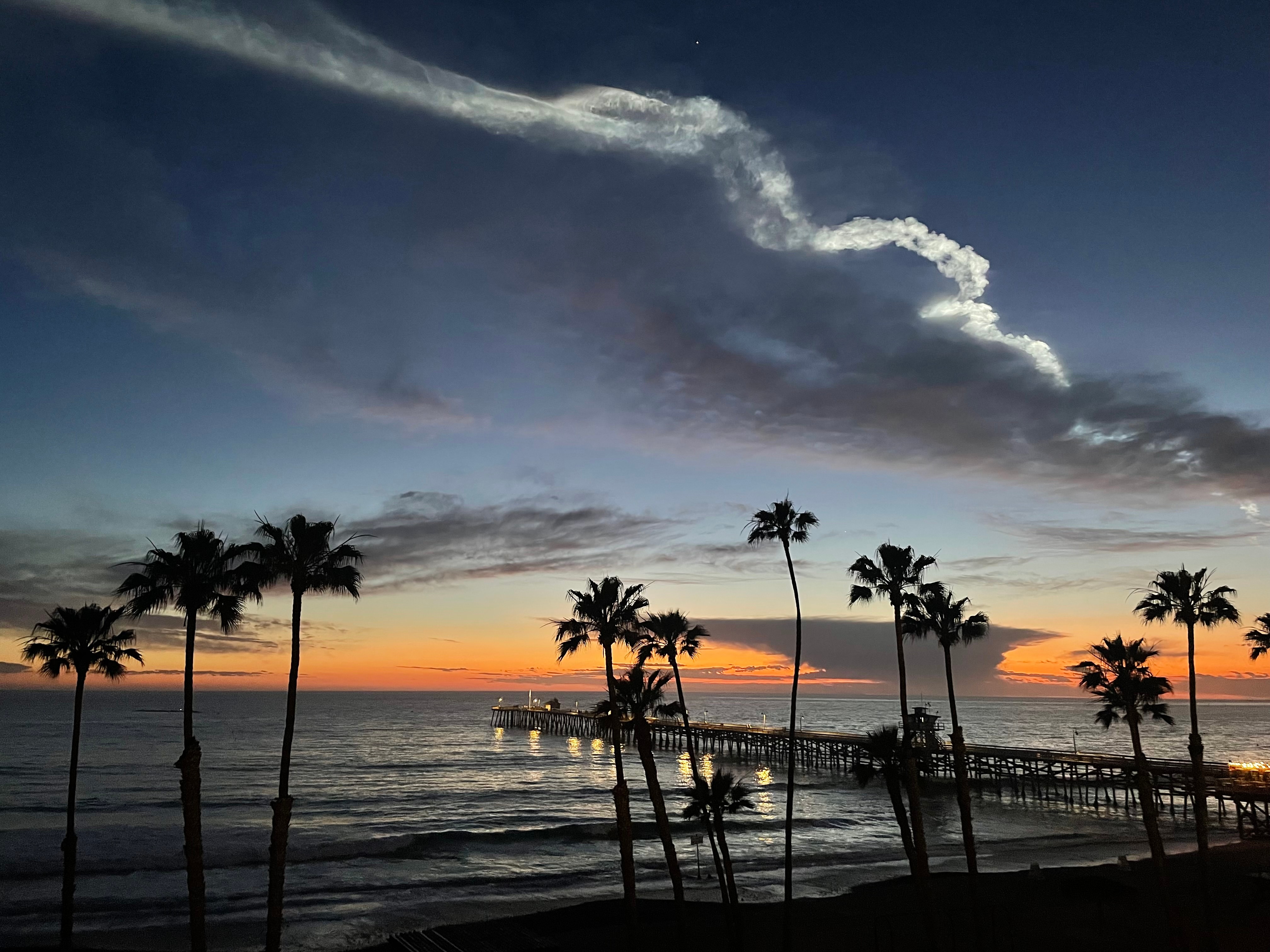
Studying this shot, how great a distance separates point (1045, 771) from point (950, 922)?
59449 mm

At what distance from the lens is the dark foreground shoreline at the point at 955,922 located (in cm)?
2575

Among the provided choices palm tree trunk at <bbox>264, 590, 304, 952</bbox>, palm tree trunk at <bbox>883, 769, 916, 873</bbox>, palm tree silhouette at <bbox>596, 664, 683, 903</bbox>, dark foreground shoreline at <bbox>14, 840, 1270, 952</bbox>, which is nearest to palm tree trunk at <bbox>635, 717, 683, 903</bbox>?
palm tree silhouette at <bbox>596, 664, 683, 903</bbox>

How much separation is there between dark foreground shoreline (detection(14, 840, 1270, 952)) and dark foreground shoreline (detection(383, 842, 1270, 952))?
7 centimetres

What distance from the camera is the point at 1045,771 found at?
76188 mm

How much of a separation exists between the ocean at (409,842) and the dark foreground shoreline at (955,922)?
4.39m

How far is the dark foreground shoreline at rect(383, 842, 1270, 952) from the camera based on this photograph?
2575 centimetres

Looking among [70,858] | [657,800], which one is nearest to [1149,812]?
[657,800]

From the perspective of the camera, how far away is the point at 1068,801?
6775 cm

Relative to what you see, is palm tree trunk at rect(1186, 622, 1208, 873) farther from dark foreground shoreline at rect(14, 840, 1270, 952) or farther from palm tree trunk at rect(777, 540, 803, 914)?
palm tree trunk at rect(777, 540, 803, 914)

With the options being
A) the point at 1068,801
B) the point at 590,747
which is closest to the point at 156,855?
the point at 1068,801

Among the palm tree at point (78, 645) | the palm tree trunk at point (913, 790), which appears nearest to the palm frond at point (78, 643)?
the palm tree at point (78, 645)

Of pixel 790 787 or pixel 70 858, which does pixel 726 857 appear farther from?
pixel 70 858

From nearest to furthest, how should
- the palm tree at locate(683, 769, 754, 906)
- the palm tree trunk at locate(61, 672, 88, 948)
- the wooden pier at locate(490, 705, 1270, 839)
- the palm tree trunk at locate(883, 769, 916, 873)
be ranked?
the palm tree trunk at locate(61, 672, 88, 948) → the palm tree trunk at locate(883, 769, 916, 873) → the palm tree at locate(683, 769, 754, 906) → the wooden pier at locate(490, 705, 1270, 839)

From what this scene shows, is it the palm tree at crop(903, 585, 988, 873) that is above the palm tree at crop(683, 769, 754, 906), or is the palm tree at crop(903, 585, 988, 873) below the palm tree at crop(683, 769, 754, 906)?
above
